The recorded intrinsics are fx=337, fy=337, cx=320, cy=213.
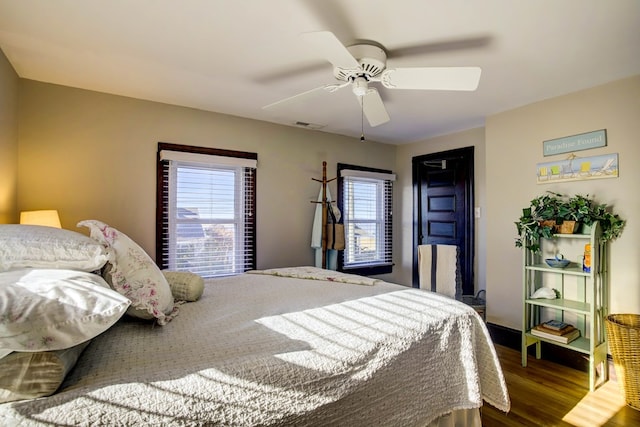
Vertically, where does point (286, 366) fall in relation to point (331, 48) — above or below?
below

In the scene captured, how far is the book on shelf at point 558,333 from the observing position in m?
2.68

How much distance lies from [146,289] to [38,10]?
5.23ft

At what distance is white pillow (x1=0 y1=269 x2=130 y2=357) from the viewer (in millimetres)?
821

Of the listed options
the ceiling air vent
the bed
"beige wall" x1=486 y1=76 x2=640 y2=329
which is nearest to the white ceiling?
"beige wall" x1=486 y1=76 x2=640 y2=329

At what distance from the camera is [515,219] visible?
3281mm

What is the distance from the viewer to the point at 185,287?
190 centimetres

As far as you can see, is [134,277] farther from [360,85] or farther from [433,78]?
[433,78]

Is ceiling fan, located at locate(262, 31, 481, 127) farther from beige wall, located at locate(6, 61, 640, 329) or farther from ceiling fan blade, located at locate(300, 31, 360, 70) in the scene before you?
beige wall, located at locate(6, 61, 640, 329)

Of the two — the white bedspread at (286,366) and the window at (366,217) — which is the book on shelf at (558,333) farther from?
the window at (366,217)

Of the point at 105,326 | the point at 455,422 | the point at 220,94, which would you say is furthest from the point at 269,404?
the point at 220,94

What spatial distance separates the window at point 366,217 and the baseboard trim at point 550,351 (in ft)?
5.34

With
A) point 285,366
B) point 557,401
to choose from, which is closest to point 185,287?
point 285,366

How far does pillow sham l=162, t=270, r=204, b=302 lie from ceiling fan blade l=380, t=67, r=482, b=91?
1.62 metres

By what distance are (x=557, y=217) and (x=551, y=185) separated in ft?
1.14
